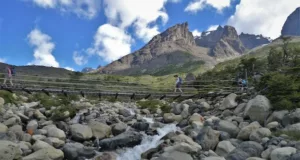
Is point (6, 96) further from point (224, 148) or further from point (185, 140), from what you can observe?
point (224, 148)

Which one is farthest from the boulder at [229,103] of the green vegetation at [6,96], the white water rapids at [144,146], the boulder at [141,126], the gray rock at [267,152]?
the green vegetation at [6,96]

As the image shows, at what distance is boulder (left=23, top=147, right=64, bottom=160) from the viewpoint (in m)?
14.5

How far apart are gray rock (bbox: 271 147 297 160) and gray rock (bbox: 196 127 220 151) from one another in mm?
4224

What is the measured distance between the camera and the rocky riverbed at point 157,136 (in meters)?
14.5

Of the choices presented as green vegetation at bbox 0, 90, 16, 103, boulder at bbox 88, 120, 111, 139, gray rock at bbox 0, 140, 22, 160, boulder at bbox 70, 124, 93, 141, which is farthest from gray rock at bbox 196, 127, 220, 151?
green vegetation at bbox 0, 90, 16, 103

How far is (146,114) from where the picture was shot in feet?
99.6

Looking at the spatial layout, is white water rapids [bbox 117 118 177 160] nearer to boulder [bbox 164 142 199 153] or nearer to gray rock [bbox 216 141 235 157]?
boulder [bbox 164 142 199 153]

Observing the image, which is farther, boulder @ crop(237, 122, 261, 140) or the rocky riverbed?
boulder @ crop(237, 122, 261, 140)

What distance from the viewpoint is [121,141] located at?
18656 mm

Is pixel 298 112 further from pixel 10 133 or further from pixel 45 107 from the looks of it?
pixel 45 107

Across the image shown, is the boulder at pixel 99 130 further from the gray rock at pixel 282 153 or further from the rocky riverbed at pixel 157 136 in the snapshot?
the gray rock at pixel 282 153

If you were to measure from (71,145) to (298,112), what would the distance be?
12.0 metres

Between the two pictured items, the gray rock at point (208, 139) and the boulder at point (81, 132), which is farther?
the boulder at point (81, 132)

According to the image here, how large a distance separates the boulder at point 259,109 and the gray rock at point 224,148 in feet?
14.1
